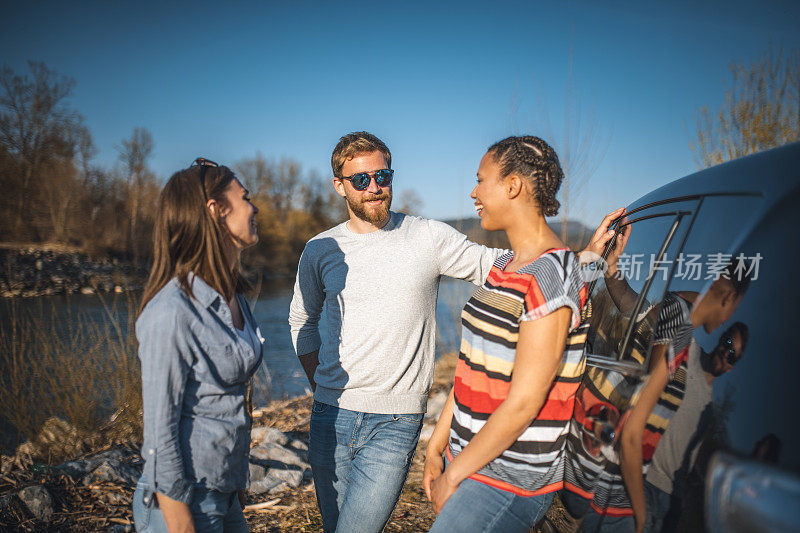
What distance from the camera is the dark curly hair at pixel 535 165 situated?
5.17 feet

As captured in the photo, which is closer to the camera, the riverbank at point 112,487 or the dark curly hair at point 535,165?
the dark curly hair at point 535,165

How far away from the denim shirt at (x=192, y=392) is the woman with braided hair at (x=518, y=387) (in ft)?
2.39

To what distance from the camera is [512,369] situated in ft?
4.65

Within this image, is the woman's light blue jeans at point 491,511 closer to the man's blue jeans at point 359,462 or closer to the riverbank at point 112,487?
the man's blue jeans at point 359,462

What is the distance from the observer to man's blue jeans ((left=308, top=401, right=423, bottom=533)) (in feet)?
7.02

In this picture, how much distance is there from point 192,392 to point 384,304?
1.00 meters

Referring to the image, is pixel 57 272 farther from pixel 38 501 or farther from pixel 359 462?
pixel 359 462

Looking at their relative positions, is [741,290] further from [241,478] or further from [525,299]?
[241,478]

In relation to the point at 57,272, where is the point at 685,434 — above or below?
above

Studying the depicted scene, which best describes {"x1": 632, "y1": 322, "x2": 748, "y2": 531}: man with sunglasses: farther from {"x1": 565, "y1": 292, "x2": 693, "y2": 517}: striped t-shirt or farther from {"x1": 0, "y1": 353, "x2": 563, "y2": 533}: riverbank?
{"x1": 0, "y1": 353, "x2": 563, "y2": 533}: riverbank

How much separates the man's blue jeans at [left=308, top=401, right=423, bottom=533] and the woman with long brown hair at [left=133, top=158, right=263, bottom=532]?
0.59 m

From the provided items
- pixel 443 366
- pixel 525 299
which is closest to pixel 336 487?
pixel 525 299

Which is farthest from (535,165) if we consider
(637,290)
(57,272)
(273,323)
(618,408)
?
(57,272)

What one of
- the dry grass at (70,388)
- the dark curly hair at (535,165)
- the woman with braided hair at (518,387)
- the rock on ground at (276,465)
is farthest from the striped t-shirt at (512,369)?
the dry grass at (70,388)
